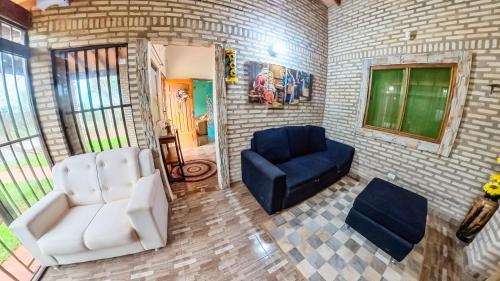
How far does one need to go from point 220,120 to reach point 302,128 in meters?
1.71

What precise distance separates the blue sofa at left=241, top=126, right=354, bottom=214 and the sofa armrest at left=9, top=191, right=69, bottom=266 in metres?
2.25

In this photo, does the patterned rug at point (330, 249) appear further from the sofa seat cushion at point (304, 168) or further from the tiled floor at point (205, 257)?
the sofa seat cushion at point (304, 168)

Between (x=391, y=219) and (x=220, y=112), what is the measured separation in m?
2.53

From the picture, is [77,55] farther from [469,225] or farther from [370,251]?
[469,225]

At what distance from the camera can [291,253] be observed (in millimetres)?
1772

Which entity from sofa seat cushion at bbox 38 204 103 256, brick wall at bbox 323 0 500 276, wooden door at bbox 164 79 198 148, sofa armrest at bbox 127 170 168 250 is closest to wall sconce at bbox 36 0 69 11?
sofa armrest at bbox 127 170 168 250

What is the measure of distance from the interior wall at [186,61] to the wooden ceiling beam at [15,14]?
10.4 ft

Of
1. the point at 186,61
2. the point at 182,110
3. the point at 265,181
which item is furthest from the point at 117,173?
the point at 186,61

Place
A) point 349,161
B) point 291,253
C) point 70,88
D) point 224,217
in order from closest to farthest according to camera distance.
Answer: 1. point 291,253
2. point 70,88
3. point 224,217
4. point 349,161

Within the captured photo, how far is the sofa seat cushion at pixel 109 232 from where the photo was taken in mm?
1499

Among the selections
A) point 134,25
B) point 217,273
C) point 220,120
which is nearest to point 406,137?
point 220,120

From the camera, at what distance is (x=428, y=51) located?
2301 mm

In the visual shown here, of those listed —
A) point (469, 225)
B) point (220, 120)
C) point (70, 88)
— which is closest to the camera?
point (469, 225)

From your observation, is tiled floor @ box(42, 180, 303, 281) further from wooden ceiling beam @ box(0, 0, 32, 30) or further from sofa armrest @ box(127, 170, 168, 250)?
wooden ceiling beam @ box(0, 0, 32, 30)
